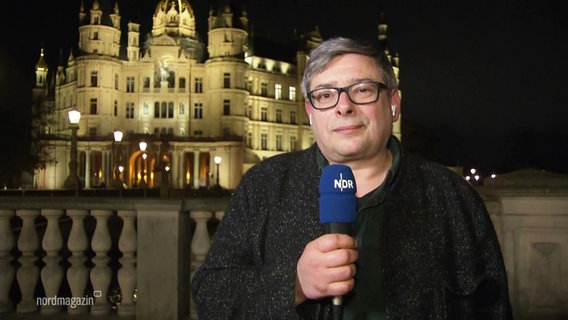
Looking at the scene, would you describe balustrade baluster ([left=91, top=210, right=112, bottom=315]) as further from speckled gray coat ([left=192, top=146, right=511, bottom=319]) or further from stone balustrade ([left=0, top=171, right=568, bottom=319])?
speckled gray coat ([left=192, top=146, right=511, bottom=319])

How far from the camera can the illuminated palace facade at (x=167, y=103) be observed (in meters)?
60.5

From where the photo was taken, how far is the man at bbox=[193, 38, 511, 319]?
204 cm

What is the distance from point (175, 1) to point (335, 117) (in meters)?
73.2

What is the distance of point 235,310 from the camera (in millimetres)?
2053

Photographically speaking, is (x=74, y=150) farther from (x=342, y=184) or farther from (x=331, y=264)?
(x=331, y=264)

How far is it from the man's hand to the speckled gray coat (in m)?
0.28

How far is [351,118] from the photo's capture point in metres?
2.08

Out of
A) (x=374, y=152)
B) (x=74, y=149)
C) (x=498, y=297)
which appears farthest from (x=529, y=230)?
(x=74, y=149)

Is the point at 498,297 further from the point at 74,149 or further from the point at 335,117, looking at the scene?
the point at 74,149

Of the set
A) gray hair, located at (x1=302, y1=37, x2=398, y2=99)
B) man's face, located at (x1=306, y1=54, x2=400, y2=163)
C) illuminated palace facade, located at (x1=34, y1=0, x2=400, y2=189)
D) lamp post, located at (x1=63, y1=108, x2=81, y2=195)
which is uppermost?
illuminated palace facade, located at (x1=34, y1=0, x2=400, y2=189)

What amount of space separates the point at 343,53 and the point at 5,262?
398cm

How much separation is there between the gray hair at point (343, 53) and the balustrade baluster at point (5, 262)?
3759mm

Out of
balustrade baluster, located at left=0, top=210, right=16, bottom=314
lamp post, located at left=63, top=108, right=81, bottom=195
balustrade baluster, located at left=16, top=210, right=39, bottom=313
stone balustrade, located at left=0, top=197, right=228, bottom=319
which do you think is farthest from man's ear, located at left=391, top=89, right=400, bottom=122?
lamp post, located at left=63, top=108, right=81, bottom=195

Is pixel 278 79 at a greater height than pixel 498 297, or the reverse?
pixel 278 79
